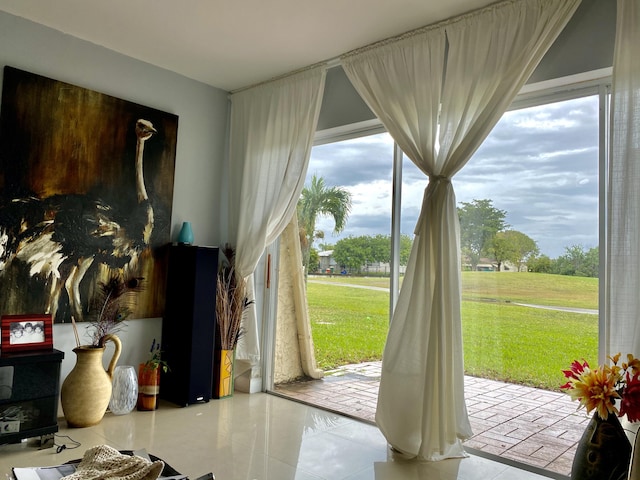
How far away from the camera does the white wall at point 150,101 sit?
11.1 ft

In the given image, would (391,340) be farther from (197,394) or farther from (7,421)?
(7,421)

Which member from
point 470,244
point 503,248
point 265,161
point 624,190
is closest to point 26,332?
point 265,161

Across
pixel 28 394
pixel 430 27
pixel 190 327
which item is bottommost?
pixel 28 394

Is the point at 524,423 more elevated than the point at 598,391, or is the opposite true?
the point at 598,391

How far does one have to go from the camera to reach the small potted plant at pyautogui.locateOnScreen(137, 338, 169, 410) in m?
3.71

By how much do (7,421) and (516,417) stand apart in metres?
3.07

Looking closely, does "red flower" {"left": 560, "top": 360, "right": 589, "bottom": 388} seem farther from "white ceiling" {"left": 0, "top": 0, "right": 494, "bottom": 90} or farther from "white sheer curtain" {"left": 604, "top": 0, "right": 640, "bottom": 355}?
"white ceiling" {"left": 0, "top": 0, "right": 494, "bottom": 90}

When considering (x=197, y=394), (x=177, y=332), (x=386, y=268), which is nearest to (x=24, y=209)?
(x=177, y=332)

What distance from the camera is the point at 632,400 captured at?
6.78 feet

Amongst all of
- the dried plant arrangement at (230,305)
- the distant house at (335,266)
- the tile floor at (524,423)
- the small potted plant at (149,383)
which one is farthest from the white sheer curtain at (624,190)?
the small potted plant at (149,383)

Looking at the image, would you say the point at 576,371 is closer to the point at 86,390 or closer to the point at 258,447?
the point at 258,447

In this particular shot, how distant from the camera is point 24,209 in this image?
330 centimetres

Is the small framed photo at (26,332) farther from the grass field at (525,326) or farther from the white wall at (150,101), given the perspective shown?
the grass field at (525,326)

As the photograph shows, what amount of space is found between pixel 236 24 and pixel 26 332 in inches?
96.6
